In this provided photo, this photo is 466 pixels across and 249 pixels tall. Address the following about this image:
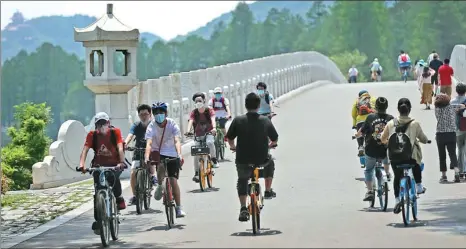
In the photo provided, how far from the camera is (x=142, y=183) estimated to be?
55.9 ft

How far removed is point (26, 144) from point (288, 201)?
20099mm

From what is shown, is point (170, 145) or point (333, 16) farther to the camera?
point (333, 16)

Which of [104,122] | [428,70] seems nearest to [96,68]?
[104,122]

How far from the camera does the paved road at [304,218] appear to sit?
13.7 metres

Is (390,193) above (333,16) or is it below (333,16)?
below

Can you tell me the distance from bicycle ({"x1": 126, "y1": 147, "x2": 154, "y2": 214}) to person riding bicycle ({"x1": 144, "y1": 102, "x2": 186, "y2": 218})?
3.49ft

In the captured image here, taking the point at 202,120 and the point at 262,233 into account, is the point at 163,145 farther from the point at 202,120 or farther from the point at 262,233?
the point at 202,120

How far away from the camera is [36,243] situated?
48.0 ft

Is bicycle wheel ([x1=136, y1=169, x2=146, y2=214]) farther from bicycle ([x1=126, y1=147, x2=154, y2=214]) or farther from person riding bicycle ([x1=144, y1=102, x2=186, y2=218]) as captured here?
person riding bicycle ([x1=144, y1=102, x2=186, y2=218])

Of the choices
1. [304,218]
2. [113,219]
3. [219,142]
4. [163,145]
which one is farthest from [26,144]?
[113,219]

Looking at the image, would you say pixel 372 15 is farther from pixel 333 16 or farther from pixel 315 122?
pixel 315 122

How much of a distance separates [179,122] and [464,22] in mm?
116083

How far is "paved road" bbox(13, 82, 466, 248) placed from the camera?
1373 centimetres

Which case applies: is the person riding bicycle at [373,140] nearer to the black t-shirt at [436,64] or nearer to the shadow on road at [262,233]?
the shadow on road at [262,233]
